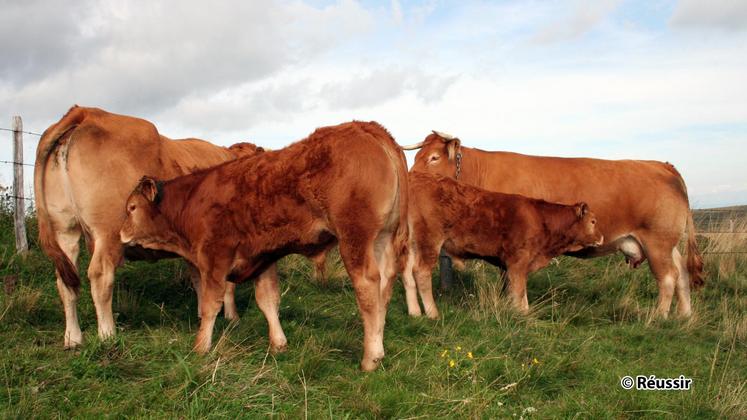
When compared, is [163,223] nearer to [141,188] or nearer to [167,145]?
[141,188]

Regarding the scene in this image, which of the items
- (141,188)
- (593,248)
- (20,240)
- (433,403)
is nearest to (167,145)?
(141,188)

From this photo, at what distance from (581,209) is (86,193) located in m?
6.24

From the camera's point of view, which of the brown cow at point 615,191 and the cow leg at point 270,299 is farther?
the brown cow at point 615,191

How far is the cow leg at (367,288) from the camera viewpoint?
18.5 ft

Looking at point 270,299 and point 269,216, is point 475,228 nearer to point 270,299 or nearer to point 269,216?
point 270,299

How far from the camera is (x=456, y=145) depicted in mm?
10172

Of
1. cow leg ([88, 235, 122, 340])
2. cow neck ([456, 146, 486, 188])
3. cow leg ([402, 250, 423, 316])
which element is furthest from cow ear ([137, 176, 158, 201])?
cow neck ([456, 146, 486, 188])

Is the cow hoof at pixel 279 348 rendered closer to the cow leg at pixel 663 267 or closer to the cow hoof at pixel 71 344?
the cow hoof at pixel 71 344

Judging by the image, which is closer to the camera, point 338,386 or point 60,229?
point 338,386

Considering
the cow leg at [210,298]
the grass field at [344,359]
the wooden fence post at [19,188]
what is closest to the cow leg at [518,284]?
the grass field at [344,359]

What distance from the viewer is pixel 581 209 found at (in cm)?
912

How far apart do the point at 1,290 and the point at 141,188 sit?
3.25 m

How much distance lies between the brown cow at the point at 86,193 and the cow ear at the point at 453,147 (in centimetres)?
478

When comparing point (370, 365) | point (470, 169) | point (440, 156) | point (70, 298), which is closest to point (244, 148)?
point (440, 156)
